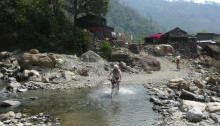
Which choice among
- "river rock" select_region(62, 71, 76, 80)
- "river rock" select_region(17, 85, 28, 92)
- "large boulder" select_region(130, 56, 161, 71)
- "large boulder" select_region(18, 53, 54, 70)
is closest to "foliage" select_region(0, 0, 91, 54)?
"large boulder" select_region(130, 56, 161, 71)

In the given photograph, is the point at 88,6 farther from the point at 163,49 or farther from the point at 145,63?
the point at 145,63

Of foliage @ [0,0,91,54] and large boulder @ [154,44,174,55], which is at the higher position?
foliage @ [0,0,91,54]

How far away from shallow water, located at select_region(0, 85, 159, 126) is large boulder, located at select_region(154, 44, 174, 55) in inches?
1447

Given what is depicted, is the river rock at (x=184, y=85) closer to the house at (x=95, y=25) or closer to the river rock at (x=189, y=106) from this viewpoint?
the river rock at (x=189, y=106)

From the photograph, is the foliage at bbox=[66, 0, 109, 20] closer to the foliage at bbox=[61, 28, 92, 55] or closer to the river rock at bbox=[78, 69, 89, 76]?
the foliage at bbox=[61, 28, 92, 55]

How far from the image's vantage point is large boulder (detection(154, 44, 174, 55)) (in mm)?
62281

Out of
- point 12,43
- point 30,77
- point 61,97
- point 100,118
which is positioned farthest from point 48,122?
point 12,43

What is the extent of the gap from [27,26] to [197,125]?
4071 centimetres

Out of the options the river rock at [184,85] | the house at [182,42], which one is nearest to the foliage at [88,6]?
the house at [182,42]

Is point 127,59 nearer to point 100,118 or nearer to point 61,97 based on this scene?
point 61,97

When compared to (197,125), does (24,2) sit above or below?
above

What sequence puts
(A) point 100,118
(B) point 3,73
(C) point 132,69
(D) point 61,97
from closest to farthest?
(A) point 100,118 < (D) point 61,97 < (B) point 3,73 < (C) point 132,69

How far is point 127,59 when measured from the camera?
4628cm

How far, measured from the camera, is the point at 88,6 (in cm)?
5831
